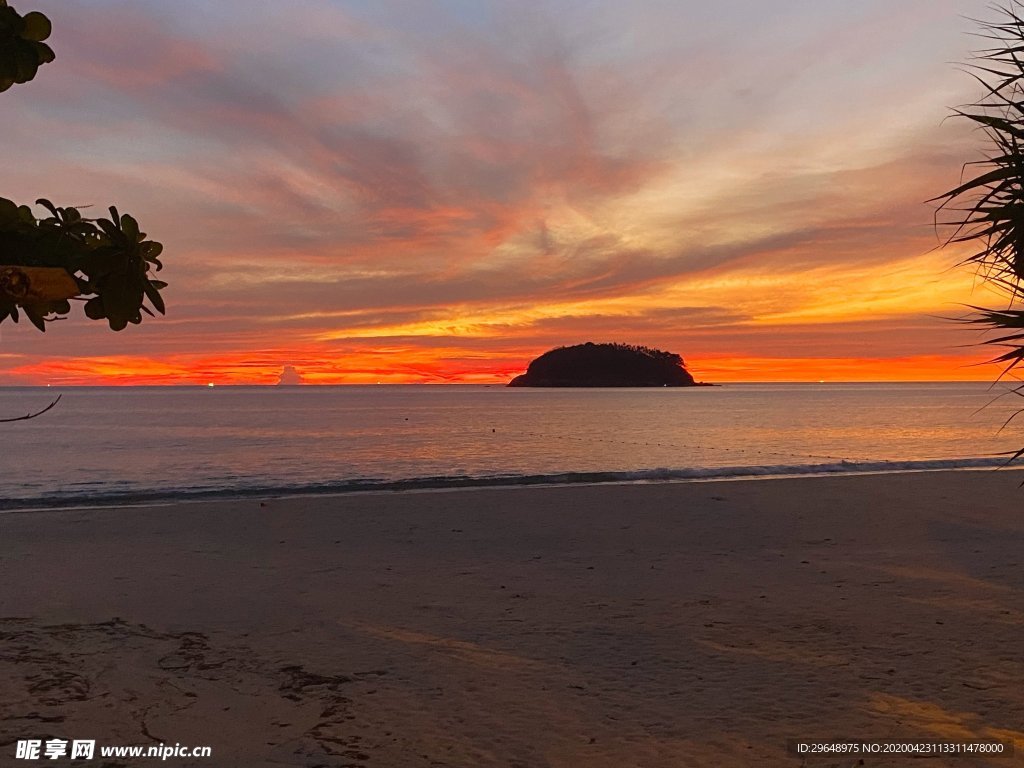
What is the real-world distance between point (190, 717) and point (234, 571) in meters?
5.31

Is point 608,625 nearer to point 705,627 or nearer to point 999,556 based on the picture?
point 705,627

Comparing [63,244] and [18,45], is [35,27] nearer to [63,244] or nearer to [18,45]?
[18,45]

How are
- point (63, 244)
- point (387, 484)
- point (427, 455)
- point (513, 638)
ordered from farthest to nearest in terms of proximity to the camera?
1. point (427, 455)
2. point (387, 484)
3. point (513, 638)
4. point (63, 244)

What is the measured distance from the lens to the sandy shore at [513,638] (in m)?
5.34

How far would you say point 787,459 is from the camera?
3222cm

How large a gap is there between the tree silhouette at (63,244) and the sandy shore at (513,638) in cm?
386

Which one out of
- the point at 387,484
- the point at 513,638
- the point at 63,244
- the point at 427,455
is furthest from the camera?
the point at 427,455

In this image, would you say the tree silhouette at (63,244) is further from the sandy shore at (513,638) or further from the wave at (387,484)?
the wave at (387,484)

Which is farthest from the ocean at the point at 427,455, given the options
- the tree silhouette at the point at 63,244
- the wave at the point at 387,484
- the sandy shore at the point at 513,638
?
the tree silhouette at the point at 63,244

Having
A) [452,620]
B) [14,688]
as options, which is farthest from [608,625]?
[14,688]

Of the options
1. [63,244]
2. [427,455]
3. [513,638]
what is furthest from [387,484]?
[63,244]

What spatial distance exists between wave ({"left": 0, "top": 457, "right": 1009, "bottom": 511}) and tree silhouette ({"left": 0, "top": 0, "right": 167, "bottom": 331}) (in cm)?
1897

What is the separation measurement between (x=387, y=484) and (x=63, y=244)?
21.7 m

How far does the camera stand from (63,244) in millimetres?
2041
